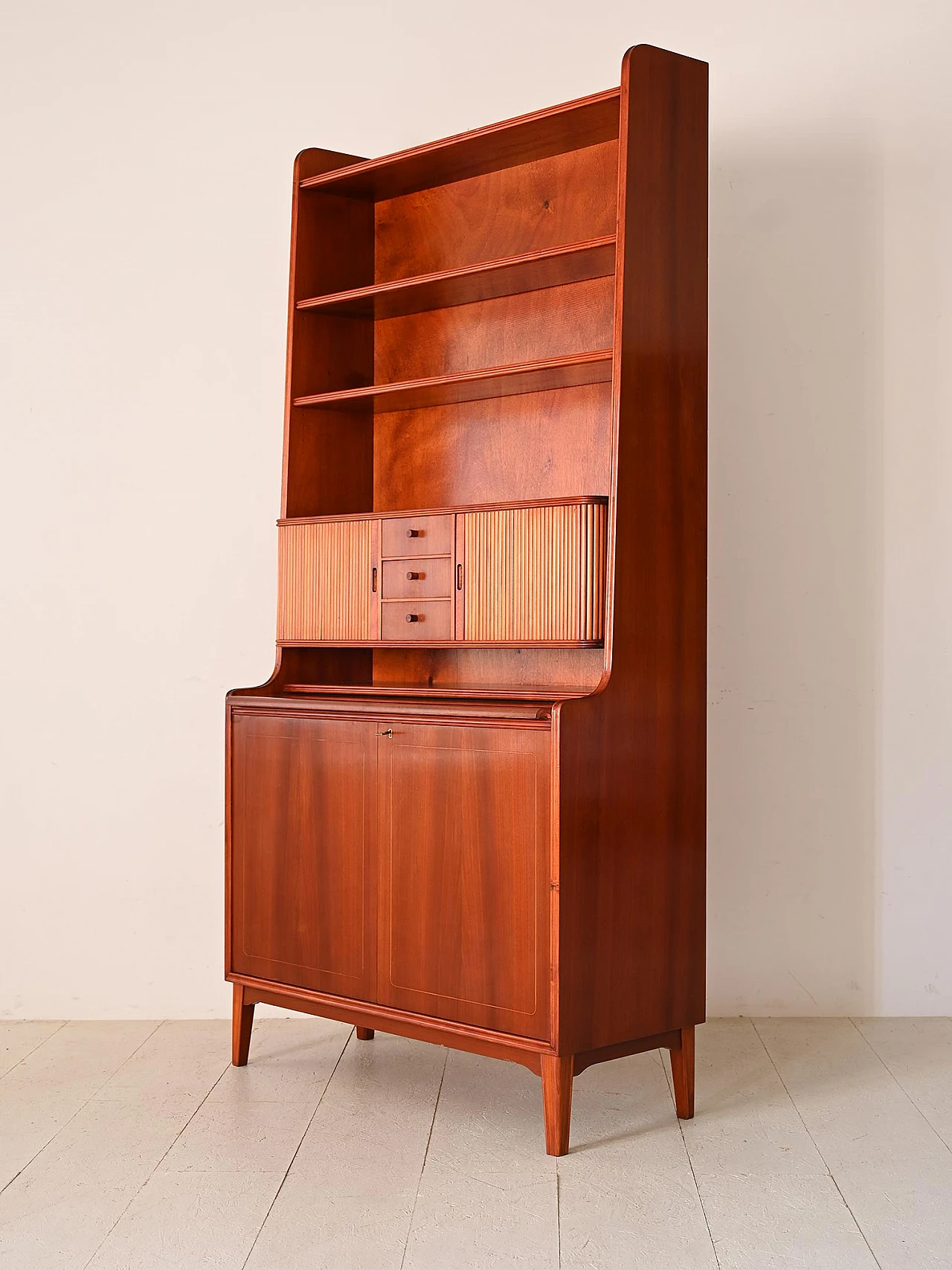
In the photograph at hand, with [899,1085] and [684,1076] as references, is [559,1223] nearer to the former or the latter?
[684,1076]

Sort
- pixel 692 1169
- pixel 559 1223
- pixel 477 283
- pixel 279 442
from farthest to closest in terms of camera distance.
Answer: pixel 279 442
pixel 477 283
pixel 692 1169
pixel 559 1223

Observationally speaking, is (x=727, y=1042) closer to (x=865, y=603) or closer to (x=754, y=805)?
(x=754, y=805)

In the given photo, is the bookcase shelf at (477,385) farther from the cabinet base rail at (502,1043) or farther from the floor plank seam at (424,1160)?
the floor plank seam at (424,1160)

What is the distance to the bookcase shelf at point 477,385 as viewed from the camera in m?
2.72

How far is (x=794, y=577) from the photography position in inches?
132

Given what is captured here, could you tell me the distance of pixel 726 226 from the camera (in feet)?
11.0

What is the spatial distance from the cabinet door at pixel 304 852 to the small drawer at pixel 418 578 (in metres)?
0.33

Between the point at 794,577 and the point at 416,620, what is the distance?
1.11 m

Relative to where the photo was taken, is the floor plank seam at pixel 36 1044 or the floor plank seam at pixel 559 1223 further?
the floor plank seam at pixel 36 1044

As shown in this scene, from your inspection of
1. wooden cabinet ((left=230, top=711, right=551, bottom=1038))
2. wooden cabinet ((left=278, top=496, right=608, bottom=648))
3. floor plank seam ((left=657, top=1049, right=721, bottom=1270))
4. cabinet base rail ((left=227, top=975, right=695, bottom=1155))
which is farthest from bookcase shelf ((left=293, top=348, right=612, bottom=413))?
floor plank seam ((left=657, top=1049, right=721, bottom=1270))

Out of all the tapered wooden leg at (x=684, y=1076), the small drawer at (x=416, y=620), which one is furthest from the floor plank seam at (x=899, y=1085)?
the small drawer at (x=416, y=620)

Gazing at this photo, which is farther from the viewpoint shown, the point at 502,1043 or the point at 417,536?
the point at 417,536

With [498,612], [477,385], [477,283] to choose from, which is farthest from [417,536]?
[477,283]

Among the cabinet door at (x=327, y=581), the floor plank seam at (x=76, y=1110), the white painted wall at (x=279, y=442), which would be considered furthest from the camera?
the white painted wall at (x=279, y=442)
